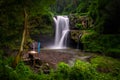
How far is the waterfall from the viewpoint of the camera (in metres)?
32.4

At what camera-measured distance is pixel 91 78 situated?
10.2m

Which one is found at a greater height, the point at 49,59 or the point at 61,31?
the point at 61,31

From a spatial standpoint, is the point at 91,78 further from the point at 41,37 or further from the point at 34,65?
the point at 41,37

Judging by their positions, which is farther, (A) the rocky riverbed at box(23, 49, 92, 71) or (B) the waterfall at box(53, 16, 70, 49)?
(B) the waterfall at box(53, 16, 70, 49)

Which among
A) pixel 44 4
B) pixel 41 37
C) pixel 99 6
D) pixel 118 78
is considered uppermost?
pixel 99 6

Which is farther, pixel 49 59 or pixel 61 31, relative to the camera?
pixel 61 31

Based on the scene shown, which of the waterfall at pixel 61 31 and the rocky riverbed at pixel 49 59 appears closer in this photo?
the rocky riverbed at pixel 49 59

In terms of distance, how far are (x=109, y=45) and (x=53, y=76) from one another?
47.7 ft

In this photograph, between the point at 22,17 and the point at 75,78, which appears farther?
the point at 22,17

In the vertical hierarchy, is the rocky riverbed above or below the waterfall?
below

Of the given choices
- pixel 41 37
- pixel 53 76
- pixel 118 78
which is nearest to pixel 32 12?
pixel 53 76

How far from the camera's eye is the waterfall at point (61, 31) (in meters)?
32.4

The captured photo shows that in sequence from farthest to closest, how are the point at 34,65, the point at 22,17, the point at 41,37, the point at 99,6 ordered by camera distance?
the point at 41,37 < the point at 99,6 < the point at 34,65 < the point at 22,17

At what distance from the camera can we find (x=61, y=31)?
1373 inches
